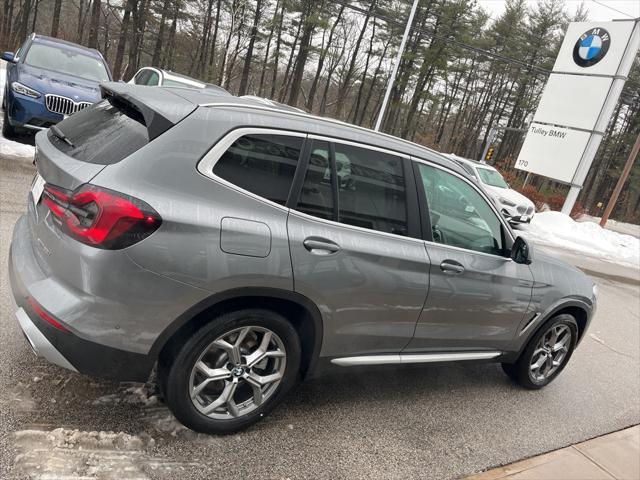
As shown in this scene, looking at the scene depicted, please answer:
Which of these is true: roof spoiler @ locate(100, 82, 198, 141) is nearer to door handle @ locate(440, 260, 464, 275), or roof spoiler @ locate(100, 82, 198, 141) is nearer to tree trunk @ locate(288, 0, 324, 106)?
door handle @ locate(440, 260, 464, 275)

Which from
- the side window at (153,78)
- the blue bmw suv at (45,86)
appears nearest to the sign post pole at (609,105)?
the side window at (153,78)

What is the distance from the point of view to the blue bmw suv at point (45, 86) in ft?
25.2

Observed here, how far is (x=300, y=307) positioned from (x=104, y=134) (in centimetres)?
143

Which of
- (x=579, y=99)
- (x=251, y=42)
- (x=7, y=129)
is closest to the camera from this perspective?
(x=7, y=129)

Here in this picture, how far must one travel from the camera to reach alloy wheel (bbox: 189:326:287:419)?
264 cm

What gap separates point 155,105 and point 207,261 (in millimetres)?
893

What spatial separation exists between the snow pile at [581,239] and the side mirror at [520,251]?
1216 centimetres

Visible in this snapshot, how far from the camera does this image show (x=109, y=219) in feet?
7.28

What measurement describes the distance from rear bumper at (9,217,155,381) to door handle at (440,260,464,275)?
6.25 ft

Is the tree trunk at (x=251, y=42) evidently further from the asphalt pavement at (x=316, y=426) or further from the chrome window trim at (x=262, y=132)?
the chrome window trim at (x=262, y=132)

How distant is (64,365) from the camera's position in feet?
7.84

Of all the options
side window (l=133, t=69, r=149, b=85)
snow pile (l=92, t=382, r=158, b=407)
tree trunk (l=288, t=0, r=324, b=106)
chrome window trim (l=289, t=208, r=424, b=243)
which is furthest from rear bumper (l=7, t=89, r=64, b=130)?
tree trunk (l=288, t=0, r=324, b=106)

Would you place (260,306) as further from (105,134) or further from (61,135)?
(61,135)

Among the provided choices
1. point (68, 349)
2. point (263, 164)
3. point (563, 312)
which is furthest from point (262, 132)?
point (563, 312)
